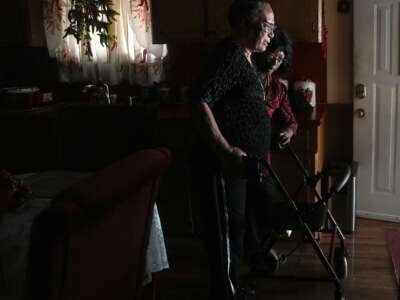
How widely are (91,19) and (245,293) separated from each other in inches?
85.9

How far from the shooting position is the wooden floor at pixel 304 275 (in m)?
2.73

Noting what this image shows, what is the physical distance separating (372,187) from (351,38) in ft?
3.29

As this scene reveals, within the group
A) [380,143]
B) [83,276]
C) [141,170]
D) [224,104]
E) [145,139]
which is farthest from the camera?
[380,143]

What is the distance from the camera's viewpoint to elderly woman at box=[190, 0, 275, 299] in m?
2.22

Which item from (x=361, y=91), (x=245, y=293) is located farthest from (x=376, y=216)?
(x=245, y=293)

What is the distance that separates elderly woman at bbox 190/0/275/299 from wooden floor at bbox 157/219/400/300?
369mm

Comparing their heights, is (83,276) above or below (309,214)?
above

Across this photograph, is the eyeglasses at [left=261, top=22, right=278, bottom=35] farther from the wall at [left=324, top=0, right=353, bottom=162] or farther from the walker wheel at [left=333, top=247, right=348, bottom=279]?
the wall at [left=324, top=0, right=353, bottom=162]

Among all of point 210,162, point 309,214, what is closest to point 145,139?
point 210,162

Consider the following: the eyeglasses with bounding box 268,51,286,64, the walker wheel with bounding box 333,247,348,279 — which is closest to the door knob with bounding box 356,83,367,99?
the eyeglasses with bounding box 268,51,286,64

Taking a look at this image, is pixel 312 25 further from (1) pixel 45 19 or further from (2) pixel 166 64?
(1) pixel 45 19

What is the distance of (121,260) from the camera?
1.55 metres

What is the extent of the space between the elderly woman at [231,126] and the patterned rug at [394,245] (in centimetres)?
103

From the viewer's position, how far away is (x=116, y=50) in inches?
156
